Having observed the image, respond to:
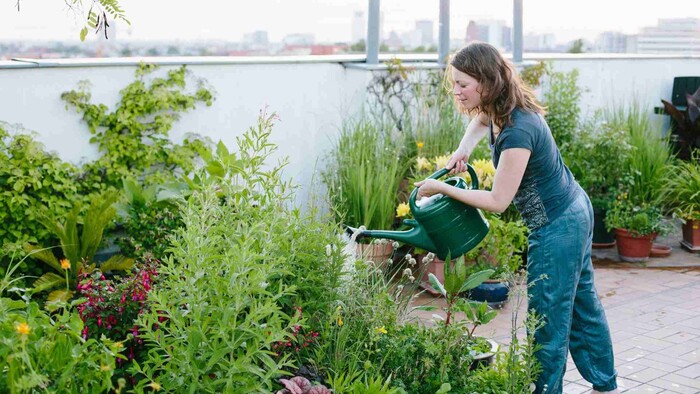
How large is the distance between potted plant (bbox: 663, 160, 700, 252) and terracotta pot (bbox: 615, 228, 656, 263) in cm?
50

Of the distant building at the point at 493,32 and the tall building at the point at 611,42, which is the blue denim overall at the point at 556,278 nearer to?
the distant building at the point at 493,32

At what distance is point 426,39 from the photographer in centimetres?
828

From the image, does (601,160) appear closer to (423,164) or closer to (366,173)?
(423,164)

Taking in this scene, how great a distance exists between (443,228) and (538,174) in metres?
0.46

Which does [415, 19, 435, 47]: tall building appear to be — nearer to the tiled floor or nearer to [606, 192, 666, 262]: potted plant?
[606, 192, 666, 262]: potted plant

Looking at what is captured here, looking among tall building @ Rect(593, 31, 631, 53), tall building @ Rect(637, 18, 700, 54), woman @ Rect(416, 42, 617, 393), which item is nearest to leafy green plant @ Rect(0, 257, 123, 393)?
woman @ Rect(416, 42, 617, 393)

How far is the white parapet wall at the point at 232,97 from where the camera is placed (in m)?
5.39

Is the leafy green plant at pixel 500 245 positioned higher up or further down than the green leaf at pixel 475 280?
further down

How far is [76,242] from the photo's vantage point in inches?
198

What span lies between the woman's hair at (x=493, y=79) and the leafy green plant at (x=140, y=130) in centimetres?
259

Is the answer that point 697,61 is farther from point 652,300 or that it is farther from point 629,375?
point 629,375

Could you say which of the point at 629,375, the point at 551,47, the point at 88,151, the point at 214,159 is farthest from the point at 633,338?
the point at 551,47

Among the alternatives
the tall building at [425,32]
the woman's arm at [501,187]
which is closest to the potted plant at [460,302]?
the woman's arm at [501,187]

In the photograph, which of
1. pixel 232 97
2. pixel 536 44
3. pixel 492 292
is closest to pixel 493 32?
pixel 536 44
